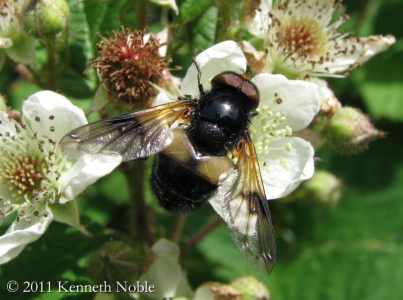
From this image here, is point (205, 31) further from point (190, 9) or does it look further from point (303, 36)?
point (303, 36)

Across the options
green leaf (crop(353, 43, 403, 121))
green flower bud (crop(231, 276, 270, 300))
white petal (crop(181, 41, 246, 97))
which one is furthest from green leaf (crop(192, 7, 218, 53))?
green leaf (crop(353, 43, 403, 121))

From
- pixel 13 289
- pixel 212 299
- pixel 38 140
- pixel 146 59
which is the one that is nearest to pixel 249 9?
pixel 146 59

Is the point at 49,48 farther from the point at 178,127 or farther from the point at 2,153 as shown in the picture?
the point at 178,127

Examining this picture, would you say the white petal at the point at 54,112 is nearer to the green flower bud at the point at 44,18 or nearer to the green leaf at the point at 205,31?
the green flower bud at the point at 44,18

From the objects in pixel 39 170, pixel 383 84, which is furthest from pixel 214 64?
pixel 383 84

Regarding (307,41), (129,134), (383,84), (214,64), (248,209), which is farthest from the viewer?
(383,84)
